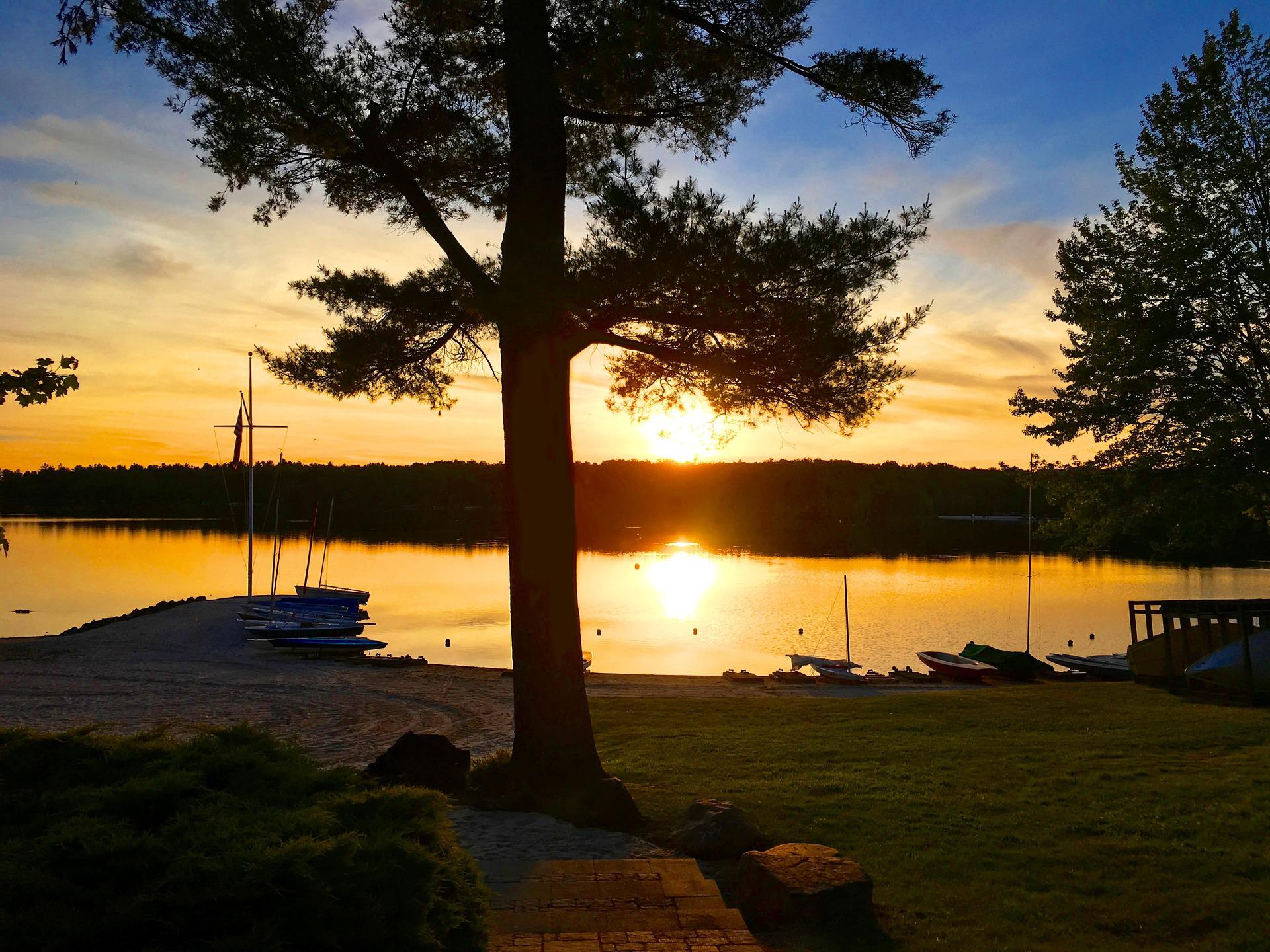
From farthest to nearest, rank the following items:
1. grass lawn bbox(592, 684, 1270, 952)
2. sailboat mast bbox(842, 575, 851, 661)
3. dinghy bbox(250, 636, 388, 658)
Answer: sailboat mast bbox(842, 575, 851, 661) < dinghy bbox(250, 636, 388, 658) < grass lawn bbox(592, 684, 1270, 952)

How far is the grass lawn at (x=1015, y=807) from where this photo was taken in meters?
5.67

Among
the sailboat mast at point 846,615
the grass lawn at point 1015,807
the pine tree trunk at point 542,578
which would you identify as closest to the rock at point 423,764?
the pine tree trunk at point 542,578

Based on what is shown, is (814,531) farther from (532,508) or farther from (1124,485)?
(532,508)

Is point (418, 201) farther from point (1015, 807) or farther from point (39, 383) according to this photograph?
point (1015, 807)

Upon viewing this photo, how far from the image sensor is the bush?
9.19 feet

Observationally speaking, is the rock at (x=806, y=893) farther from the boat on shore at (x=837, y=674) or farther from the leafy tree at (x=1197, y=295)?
the boat on shore at (x=837, y=674)

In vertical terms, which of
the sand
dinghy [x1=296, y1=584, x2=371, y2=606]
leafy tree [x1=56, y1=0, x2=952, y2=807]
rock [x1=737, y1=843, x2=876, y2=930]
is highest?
leafy tree [x1=56, y1=0, x2=952, y2=807]

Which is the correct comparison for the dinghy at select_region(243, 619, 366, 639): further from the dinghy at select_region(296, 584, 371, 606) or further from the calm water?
the dinghy at select_region(296, 584, 371, 606)

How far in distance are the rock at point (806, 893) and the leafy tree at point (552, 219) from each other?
2.46 m

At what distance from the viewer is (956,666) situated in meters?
27.5

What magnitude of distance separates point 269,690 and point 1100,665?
78.1ft

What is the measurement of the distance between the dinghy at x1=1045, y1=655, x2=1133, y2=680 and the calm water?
519 centimetres

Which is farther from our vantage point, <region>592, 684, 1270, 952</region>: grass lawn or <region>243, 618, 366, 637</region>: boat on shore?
<region>243, 618, 366, 637</region>: boat on shore

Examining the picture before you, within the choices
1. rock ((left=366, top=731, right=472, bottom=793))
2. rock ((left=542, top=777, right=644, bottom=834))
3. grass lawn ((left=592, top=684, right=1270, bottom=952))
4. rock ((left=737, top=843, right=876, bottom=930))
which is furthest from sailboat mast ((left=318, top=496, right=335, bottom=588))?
rock ((left=737, top=843, right=876, bottom=930))
